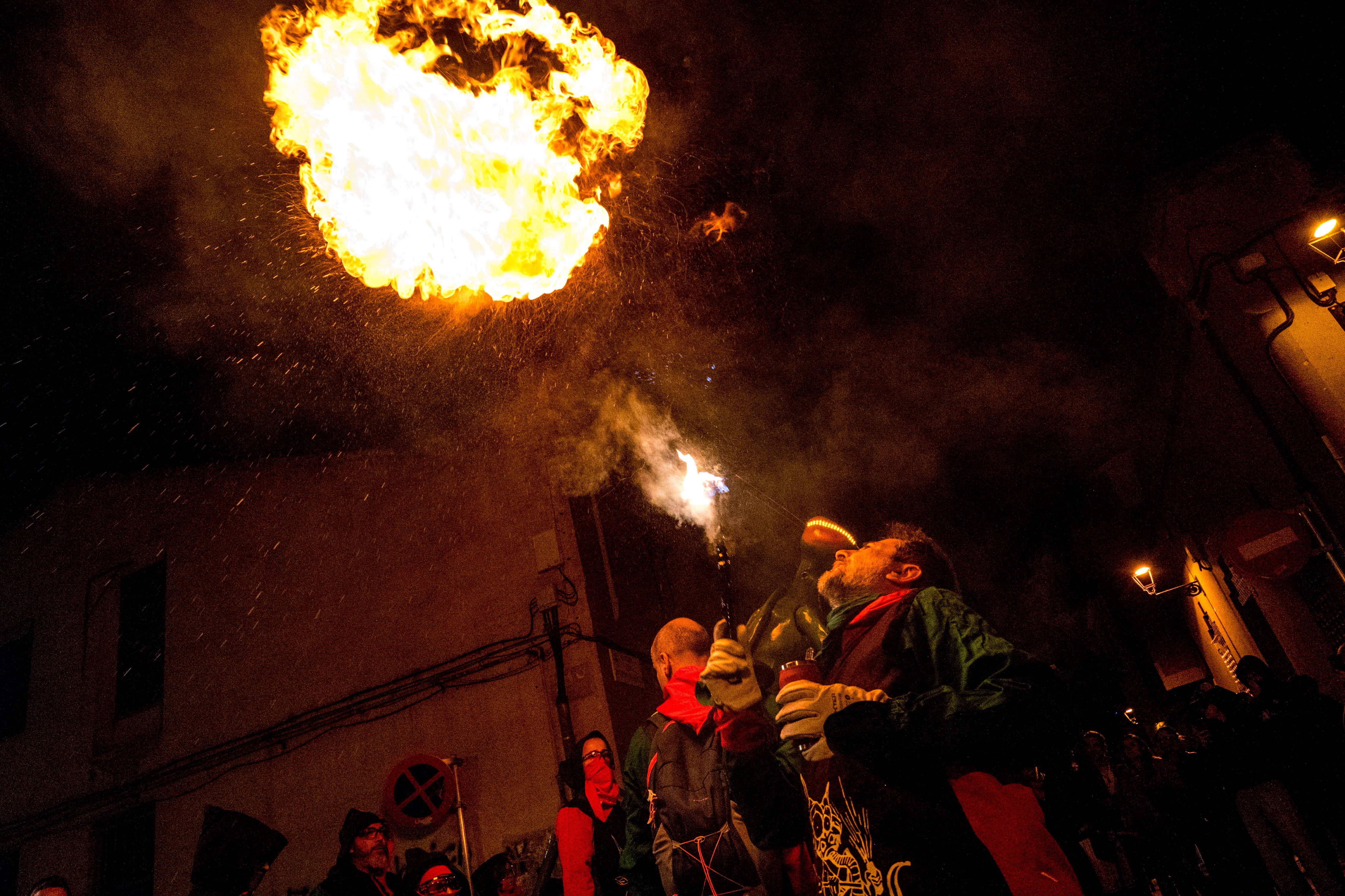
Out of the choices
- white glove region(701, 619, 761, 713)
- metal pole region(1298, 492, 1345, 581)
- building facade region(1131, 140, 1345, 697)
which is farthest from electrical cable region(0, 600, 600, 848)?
building facade region(1131, 140, 1345, 697)

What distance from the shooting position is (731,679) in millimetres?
2467

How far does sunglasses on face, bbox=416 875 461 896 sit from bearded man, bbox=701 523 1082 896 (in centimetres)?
417

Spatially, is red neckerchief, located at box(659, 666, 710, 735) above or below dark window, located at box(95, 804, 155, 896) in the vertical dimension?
below

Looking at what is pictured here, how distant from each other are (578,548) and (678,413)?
269cm

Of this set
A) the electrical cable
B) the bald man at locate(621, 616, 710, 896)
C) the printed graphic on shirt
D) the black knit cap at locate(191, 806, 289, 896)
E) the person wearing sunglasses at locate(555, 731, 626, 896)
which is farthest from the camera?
the electrical cable

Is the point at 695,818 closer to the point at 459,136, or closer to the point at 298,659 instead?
the point at 459,136

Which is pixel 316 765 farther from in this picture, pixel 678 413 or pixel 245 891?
pixel 678 413

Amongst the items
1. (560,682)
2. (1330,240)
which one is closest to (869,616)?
(560,682)

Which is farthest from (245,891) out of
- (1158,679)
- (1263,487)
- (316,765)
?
(1158,679)

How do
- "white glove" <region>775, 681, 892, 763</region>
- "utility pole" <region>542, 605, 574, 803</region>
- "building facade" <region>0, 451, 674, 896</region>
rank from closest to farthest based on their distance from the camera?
"white glove" <region>775, 681, 892, 763</region> < "utility pole" <region>542, 605, 574, 803</region> < "building facade" <region>0, 451, 674, 896</region>

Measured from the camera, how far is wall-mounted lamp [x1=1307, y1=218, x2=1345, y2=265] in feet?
27.2

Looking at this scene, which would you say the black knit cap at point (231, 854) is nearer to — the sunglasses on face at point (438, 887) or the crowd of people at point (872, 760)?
the sunglasses on face at point (438, 887)

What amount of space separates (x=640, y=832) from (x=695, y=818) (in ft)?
1.77

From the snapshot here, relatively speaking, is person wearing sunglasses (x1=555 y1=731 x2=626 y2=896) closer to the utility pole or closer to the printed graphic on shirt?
the printed graphic on shirt
